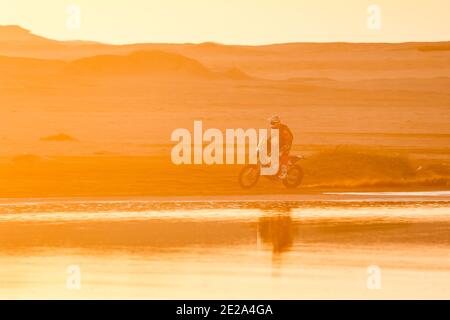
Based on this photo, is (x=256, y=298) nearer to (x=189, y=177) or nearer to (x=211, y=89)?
(x=189, y=177)

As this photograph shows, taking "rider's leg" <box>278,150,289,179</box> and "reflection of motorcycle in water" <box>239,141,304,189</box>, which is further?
"reflection of motorcycle in water" <box>239,141,304,189</box>

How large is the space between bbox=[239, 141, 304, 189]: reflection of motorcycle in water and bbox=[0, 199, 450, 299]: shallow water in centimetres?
360

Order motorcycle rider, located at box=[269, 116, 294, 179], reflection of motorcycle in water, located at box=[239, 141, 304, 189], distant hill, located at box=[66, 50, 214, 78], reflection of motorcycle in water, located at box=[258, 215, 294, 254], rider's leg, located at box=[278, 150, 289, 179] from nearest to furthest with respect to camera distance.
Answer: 1. reflection of motorcycle in water, located at box=[258, 215, 294, 254]
2. motorcycle rider, located at box=[269, 116, 294, 179]
3. rider's leg, located at box=[278, 150, 289, 179]
4. reflection of motorcycle in water, located at box=[239, 141, 304, 189]
5. distant hill, located at box=[66, 50, 214, 78]

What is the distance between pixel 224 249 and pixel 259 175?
1157 cm

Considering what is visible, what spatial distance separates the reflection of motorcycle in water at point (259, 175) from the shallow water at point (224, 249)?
3.60 metres

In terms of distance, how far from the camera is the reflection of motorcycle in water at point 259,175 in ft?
95.2

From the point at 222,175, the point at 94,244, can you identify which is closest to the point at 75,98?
the point at 222,175

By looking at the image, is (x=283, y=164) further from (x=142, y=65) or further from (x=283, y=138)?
(x=142, y=65)

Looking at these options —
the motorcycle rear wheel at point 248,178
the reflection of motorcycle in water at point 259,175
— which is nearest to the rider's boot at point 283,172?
the reflection of motorcycle in water at point 259,175

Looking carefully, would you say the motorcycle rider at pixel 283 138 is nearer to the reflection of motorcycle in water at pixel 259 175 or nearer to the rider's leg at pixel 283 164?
the rider's leg at pixel 283 164

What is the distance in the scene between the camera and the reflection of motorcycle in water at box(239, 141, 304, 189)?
29016 millimetres

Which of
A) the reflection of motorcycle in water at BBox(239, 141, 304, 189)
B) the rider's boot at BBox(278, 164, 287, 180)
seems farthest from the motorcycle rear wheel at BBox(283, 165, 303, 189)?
the rider's boot at BBox(278, 164, 287, 180)

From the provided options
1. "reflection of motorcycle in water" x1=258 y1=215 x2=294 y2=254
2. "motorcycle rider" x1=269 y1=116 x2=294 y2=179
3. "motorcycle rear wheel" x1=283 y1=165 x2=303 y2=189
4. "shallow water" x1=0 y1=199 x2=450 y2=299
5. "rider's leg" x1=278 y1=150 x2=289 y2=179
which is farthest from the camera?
"motorcycle rear wheel" x1=283 y1=165 x2=303 y2=189

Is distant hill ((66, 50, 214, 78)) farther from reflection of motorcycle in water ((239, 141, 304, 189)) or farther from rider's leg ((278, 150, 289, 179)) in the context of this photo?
rider's leg ((278, 150, 289, 179))
